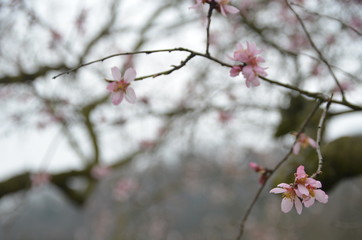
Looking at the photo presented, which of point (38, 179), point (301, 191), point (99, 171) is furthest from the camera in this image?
point (99, 171)

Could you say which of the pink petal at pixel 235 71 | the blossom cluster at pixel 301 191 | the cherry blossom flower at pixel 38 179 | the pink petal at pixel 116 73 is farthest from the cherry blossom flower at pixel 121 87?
the cherry blossom flower at pixel 38 179

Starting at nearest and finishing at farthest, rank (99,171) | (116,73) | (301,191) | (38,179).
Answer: (301,191)
(116,73)
(38,179)
(99,171)

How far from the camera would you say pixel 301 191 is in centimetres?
73

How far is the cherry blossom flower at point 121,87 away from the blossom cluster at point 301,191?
1.47 ft

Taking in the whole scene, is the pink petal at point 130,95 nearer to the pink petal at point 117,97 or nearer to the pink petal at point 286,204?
the pink petal at point 117,97

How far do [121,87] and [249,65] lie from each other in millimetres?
356

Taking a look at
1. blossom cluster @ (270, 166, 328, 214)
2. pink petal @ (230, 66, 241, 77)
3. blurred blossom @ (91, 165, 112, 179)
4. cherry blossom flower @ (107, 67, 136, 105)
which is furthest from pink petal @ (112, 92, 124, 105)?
blurred blossom @ (91, 165, 112, 179)

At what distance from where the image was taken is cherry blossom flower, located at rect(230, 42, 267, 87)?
903mm

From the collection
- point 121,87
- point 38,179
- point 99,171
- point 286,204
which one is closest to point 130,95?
point 121,87

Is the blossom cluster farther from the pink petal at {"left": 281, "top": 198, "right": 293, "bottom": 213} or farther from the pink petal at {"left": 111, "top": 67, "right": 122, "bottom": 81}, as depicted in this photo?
the pink petal at {"left": 111, "top": 67, "right": 122, "bottom": 81}

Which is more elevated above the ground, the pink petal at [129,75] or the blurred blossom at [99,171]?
the pink petal at [129,75]

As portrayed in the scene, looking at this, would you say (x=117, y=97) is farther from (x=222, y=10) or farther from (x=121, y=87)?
(x=222, y=10)

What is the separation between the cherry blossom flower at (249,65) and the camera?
2.96ft

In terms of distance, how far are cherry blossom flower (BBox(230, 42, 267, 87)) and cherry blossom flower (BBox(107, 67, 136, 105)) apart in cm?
27
